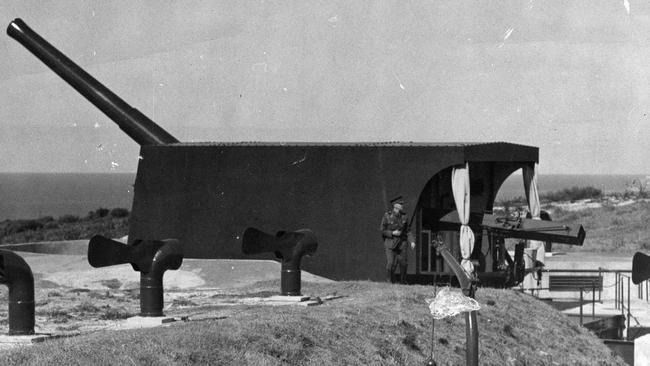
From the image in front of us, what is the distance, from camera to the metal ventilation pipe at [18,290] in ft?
44.7

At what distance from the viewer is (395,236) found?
2180 cm

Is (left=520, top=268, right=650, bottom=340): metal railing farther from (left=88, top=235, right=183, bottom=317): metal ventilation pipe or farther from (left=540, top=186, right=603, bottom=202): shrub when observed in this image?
(left=540, top=186, right=603, bottom=202): shrub

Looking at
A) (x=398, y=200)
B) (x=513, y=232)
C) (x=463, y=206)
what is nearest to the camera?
(x=398, y=200)

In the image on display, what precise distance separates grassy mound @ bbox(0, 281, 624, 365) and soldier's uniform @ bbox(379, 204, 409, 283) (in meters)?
0.55

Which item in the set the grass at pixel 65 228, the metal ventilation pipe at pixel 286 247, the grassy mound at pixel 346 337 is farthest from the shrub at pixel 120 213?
the metal ventilation pipe at pixel 286 247

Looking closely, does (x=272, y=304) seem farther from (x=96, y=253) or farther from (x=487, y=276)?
(x=487, y=276)

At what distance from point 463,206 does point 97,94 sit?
9002 millimetres

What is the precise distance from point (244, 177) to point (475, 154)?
442 centimetres

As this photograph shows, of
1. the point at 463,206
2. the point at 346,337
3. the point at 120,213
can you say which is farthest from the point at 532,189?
the point at 120,213

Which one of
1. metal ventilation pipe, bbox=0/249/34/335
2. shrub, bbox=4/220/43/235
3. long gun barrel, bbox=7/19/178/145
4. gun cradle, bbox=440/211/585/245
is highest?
long gun barrel, bbox=7/19/178/145

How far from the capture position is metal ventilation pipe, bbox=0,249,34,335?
537 inches

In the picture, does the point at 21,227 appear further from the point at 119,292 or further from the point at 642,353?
the point at 642,353

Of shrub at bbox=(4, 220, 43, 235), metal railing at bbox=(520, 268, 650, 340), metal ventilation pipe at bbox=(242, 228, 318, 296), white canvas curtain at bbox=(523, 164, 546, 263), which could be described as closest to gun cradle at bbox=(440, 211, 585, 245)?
white canvas curtain at bbox=(523, 164, 546, 263)

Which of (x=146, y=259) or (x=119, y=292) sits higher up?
(x=146, y=259)
